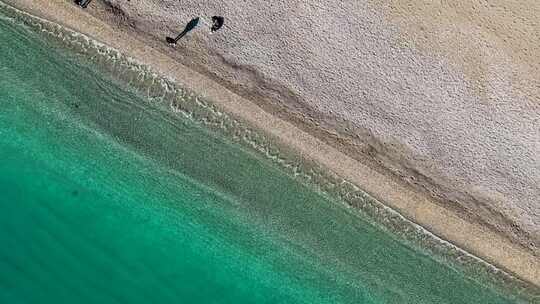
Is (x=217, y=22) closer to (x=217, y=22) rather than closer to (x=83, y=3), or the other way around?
(x=217, y=22)

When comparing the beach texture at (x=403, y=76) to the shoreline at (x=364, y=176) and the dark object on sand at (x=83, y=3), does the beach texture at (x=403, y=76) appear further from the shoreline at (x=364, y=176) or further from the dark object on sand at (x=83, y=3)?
the dark object on sand at (x=83, y=3)

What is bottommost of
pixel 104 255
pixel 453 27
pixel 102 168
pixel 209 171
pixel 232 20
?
pixel 104 255

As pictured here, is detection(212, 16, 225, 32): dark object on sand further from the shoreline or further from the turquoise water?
the turquoise water

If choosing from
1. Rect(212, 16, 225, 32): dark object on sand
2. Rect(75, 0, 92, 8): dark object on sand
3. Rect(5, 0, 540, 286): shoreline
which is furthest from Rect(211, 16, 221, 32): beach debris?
Rect(75, 0, 92, 8): dark object on sand

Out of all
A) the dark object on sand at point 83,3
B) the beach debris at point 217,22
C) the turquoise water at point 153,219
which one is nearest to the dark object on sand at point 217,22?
the beach debris at point 217,22

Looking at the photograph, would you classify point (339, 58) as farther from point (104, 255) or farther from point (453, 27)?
point (104, 255)

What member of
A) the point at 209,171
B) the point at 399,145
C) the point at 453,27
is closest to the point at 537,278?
the point at 399,145
